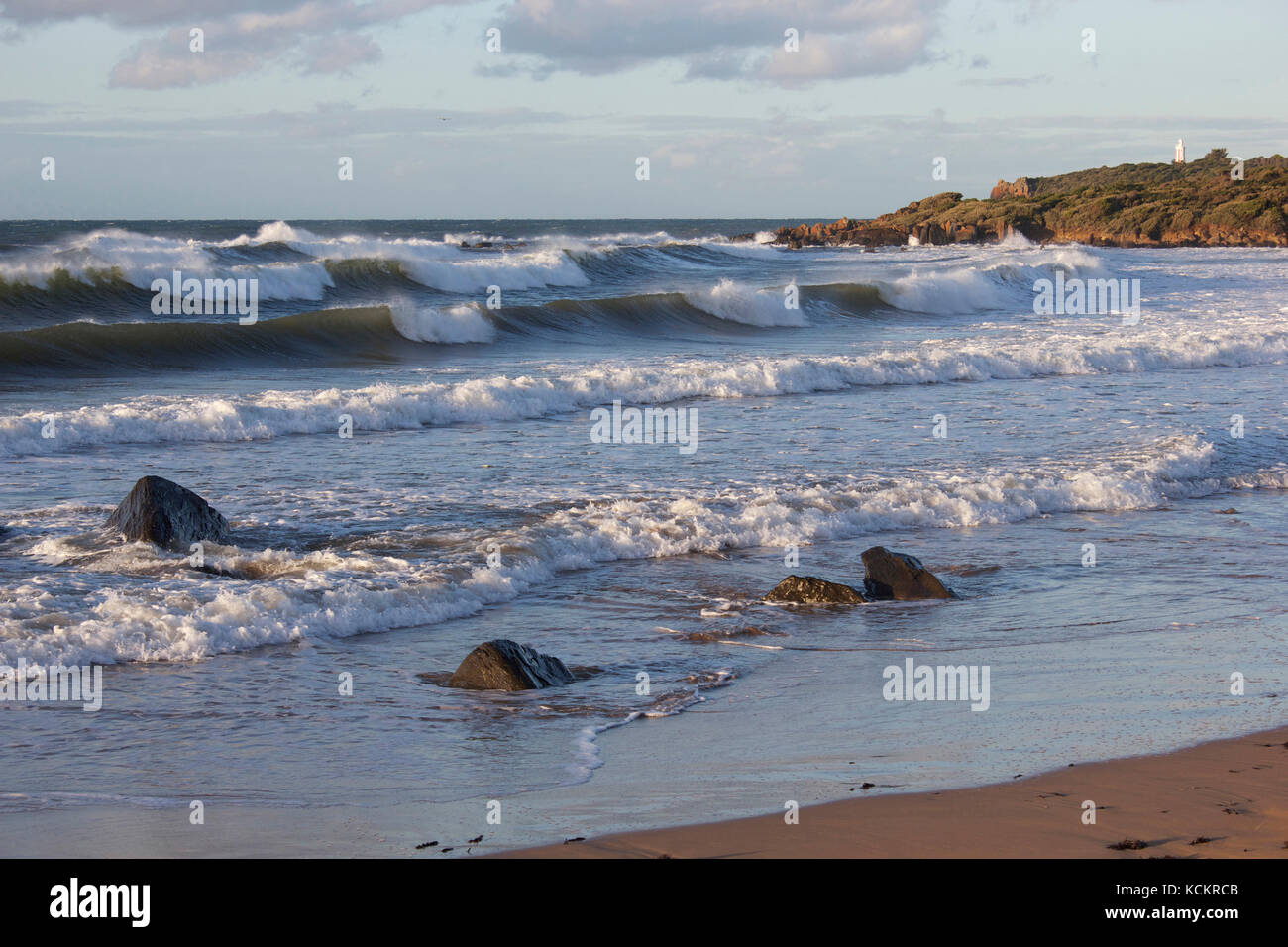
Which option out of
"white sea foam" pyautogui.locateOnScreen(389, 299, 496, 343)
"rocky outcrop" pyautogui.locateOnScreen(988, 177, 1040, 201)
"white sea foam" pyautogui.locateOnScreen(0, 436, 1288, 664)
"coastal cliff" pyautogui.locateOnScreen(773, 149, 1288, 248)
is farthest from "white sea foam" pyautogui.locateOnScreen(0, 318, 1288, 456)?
"rocky outcrop" pyautogui.locateOnScreen(988, 177, 1040, 201)

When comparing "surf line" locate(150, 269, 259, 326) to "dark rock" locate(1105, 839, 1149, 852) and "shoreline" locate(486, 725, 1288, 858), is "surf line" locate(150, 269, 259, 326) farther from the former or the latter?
"dark rock" locate(1105, 839, 1149, 852)

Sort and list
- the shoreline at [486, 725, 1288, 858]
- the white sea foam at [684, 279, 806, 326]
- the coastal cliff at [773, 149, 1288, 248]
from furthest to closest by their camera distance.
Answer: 1. the coastal cliff at [773, 149, 1288, 248]
2. the white sea foam at [684, 279, 806, 326]
3. the shoreline at [486, 725, 1288, 858]

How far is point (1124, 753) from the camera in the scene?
17.4ft

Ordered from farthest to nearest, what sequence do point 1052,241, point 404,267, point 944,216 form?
point 944,216, point 1052,241, point 404,267

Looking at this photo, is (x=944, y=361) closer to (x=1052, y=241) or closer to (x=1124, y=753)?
(x=1124, y=753)

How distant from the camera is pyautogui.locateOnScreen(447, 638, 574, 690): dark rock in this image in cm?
638

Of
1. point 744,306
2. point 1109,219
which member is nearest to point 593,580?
point 744,306

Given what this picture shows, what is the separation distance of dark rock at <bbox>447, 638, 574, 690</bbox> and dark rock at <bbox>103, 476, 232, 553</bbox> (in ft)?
10.7

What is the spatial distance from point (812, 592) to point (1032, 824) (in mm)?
3866

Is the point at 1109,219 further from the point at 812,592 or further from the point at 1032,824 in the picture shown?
the point at 1032,824

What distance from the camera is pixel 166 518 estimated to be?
8.83 m

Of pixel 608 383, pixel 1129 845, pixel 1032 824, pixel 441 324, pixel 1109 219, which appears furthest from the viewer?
pixel 1109 219
